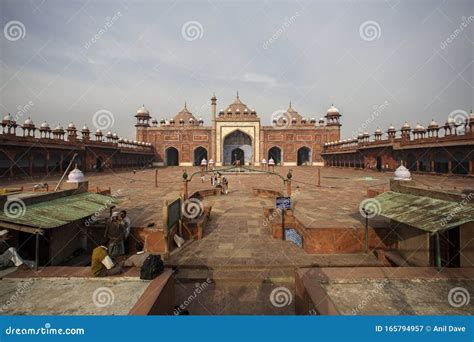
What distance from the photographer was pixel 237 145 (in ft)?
141

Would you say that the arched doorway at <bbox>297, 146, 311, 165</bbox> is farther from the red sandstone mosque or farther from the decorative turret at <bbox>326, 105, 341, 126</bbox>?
the decorative turret at <bbox>326, 105, 341, 126</bbox>

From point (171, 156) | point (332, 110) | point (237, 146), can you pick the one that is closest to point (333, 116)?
point (332, 110)

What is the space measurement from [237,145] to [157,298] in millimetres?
Answer: 39985

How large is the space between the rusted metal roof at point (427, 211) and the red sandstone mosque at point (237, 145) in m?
16.6

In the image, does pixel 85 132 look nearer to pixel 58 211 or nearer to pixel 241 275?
pixel 58 211

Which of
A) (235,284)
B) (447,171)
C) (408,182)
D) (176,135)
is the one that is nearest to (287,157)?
(176,135)

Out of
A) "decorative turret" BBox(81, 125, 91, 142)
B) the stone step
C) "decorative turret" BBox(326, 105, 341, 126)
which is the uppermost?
"decorative turret" BBox(326, 105, 341, 126)

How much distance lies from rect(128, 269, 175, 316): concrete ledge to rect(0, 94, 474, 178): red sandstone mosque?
20367 millimetres

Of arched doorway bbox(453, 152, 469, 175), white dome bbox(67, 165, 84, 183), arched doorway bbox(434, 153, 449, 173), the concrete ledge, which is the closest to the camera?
the concrete ledge

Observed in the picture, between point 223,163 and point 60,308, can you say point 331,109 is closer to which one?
point 223,163

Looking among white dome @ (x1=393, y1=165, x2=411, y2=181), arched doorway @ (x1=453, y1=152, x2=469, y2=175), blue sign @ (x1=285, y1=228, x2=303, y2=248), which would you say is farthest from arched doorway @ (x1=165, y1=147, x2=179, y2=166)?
white dome @ (x1=393, y1=165, x2=411, y2=181)

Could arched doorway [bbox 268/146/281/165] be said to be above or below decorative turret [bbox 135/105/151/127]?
below

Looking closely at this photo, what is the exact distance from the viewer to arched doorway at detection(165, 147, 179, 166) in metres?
41.9

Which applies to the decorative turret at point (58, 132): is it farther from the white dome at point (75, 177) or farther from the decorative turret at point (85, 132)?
the white dome at point (75, 177)
